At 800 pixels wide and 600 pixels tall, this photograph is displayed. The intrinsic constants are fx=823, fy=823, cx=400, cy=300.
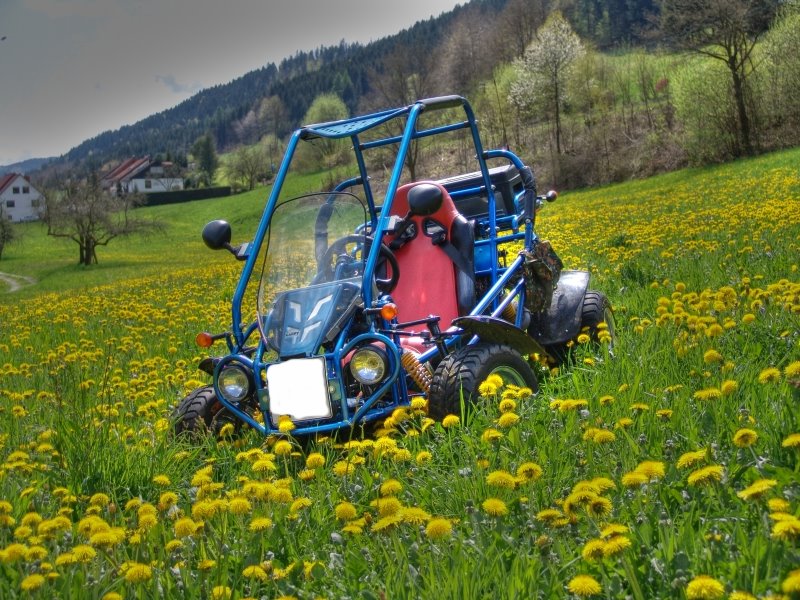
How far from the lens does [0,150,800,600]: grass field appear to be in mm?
Result: 2242

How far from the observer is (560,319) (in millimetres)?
5836

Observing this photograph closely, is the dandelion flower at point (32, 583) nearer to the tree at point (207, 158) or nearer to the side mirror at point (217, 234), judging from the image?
the side mirror at point (217, 234)

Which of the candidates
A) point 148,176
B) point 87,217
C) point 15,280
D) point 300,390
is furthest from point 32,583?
point 148,176

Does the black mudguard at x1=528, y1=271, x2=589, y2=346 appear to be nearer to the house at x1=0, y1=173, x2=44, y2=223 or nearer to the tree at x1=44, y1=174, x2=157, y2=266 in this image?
the tree at x1=44, y1=174, x2=157, y2=266

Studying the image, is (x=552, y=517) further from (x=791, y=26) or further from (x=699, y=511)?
(x=791, y=26)

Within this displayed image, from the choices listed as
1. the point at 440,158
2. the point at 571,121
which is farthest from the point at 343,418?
the point at 571,121

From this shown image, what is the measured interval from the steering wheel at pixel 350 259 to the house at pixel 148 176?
13420 cm

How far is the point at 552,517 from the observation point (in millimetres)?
2500

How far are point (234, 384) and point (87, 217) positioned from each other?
127ft

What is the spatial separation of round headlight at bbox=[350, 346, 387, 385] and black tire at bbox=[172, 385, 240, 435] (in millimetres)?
974

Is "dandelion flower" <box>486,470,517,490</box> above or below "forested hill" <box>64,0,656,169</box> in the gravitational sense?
below

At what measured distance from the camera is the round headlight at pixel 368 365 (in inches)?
166

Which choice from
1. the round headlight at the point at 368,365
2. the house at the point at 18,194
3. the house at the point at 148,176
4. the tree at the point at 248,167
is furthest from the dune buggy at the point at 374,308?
the house at the point at 148,176

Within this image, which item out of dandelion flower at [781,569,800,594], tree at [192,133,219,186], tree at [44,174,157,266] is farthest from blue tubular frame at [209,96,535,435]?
tree at [192,133,219,186]
